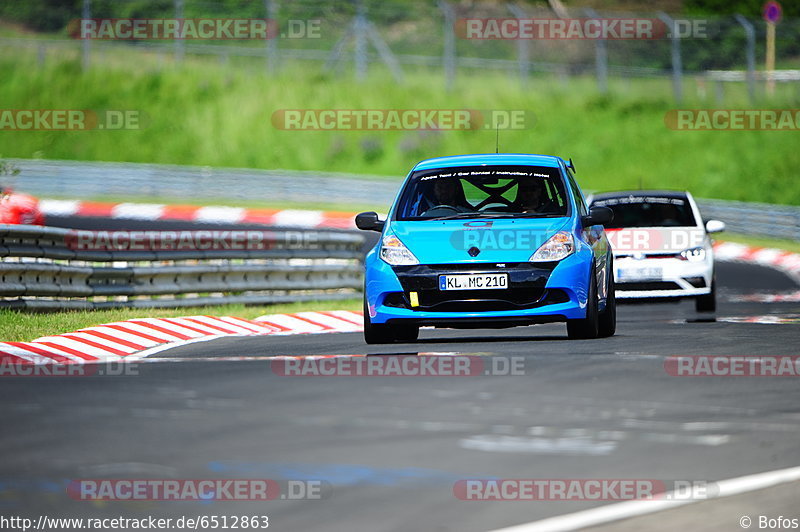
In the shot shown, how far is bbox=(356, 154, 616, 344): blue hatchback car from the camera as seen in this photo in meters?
12.2

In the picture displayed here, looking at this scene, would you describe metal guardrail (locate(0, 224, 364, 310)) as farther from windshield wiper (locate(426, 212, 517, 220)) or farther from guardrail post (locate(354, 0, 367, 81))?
guardrail post (locate(354, 0, 367, 81))

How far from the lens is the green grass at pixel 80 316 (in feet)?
46.5

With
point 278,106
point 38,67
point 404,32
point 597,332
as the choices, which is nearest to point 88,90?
point 38,67

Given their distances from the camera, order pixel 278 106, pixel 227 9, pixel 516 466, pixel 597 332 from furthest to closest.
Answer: pixel 278 106
pixel 227 9
pixel 597 332
pixel 516 466

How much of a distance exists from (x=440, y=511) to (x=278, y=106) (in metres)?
44.4

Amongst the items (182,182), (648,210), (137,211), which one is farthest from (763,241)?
(648,210)

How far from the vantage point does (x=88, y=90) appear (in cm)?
5162

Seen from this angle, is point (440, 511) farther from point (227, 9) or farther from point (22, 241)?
point (227, 9)

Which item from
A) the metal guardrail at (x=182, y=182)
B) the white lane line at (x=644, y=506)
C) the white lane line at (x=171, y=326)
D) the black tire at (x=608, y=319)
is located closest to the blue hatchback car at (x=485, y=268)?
the black tire at (x=608, y=319)

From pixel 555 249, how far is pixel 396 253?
4.16 feet

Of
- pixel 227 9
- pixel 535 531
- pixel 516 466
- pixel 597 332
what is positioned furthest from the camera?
pixel 227 9

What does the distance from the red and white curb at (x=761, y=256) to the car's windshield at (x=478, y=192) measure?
51.4ft

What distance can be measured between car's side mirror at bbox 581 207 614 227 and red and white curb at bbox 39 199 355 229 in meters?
23.0

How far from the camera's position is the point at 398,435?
7.94 metres
